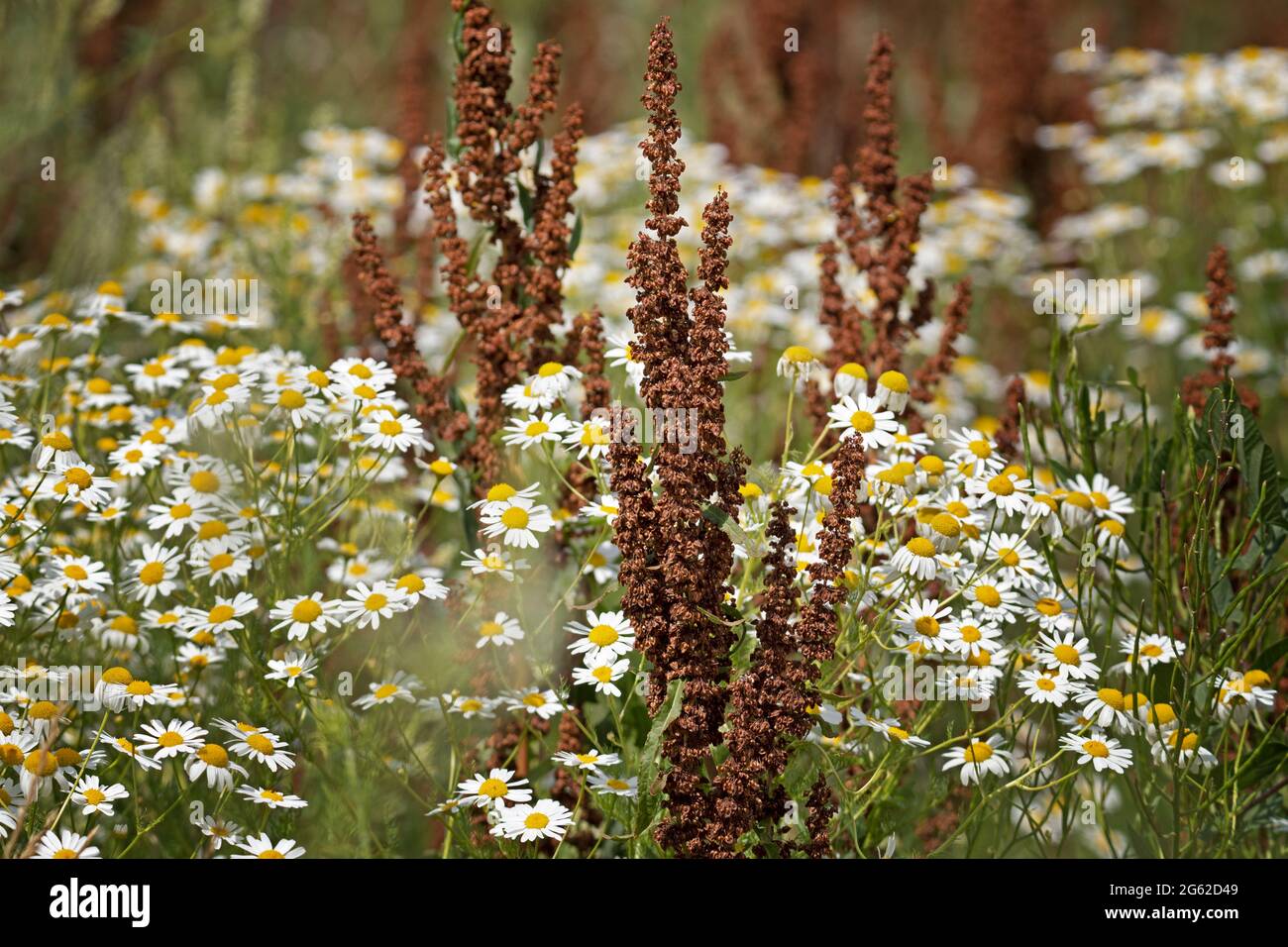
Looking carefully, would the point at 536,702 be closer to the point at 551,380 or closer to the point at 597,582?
the point at 597,582

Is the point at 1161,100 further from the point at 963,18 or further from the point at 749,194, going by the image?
the point at 963,18

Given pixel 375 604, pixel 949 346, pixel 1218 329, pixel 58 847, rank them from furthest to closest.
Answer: pixel 949 346, pixel 1218 329, pixel 375 604, pixel 58 847

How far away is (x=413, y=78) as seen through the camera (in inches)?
199

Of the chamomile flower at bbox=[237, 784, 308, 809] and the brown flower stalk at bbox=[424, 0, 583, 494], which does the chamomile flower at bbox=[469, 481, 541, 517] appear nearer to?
the brown flower stalk at bbox=[424, 0, 583, 494]

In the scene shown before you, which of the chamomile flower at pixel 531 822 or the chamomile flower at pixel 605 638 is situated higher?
the chamomile flower at pixel 605 638

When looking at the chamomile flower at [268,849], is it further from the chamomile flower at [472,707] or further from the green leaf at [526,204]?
the green leaf at [526,204]

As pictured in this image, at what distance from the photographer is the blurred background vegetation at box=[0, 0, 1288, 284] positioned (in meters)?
5.36

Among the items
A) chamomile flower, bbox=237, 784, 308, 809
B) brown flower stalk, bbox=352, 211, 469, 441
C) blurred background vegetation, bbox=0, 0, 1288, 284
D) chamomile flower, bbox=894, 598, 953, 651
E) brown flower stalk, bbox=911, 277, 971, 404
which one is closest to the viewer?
chamomile flower, bbox=237, 784, 308, 809

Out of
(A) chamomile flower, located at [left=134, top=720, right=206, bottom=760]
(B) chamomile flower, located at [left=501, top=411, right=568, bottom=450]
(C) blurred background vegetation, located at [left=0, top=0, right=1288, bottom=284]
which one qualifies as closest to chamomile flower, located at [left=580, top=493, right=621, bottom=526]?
(B) chamomile flower, located at [left=501, top=411, right=568, bottom=450]

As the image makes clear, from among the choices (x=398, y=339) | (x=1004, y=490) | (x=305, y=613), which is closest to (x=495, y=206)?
(x=398, y=339)

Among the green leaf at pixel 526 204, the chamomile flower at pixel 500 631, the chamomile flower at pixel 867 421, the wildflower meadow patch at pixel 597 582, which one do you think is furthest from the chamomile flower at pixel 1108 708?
the green leaf at pixel 526 204

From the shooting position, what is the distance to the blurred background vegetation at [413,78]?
5.36 m

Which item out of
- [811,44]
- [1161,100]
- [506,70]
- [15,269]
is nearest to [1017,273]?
[1161,100]
